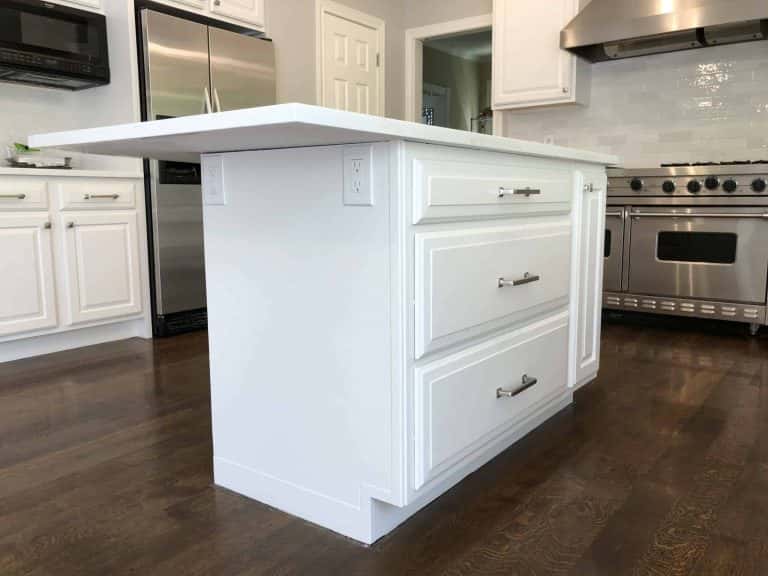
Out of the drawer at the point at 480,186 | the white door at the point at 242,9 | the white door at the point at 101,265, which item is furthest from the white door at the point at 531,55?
the white door at the point at 101,265

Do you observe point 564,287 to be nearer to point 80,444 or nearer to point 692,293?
point 80,444

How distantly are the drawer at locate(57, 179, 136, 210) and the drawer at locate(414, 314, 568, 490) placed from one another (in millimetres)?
2340

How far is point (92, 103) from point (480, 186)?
2858 mm

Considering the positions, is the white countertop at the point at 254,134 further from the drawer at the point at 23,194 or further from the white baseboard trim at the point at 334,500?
the drawer at the point at 23,194

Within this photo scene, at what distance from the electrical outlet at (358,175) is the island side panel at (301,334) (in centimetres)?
2

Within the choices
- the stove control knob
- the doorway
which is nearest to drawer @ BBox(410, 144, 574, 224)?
the stove control knob

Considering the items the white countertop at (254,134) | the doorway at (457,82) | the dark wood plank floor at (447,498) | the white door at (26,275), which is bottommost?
the dark wood plank floor at (447,498)

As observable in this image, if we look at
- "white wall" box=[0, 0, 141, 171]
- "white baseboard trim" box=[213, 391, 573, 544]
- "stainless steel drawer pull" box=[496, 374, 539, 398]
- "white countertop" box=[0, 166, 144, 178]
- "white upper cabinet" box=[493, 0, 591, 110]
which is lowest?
"white baseboard trim" box=[213, 391, 573, 544]

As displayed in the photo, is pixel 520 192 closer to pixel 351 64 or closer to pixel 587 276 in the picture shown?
pixel 587 276

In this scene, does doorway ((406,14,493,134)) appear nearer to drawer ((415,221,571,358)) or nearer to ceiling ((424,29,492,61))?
ceiling ((424,29,492,61))

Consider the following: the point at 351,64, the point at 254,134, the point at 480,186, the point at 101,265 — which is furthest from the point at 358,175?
the point at 351,64

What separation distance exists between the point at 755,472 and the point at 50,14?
137 inches

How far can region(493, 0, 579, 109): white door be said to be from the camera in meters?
4.09

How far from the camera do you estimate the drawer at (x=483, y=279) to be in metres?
1.38
